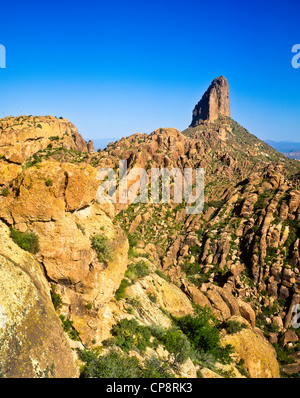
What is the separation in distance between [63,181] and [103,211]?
15.5 ft

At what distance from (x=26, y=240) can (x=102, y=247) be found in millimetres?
4062

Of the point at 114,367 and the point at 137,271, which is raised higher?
the point at 114,367

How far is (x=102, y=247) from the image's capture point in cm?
1364

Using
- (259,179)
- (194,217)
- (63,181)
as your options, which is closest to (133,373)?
(63,181)

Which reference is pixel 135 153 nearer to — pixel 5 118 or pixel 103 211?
pixel 5 118

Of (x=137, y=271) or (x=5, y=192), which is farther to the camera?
(x=137, y=271)

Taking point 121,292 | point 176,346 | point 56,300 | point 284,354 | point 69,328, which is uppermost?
point 56,300

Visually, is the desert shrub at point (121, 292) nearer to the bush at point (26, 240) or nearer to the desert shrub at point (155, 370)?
the desert shrub at point (155, 370)

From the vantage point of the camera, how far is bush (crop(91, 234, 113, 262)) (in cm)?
1348

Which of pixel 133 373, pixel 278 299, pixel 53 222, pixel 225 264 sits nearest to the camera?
pixel 133 373

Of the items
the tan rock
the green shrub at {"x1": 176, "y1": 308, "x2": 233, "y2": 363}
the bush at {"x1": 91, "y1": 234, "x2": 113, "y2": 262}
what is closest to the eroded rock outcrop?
the bush at {"x1": 91, "y1": 234, "x2": 113, "y2": 262}

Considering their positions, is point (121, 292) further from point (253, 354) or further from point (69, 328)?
point (253, 354)

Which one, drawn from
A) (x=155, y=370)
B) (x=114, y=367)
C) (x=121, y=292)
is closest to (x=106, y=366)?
(x=114, y=367)

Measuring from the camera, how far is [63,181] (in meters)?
13.0
